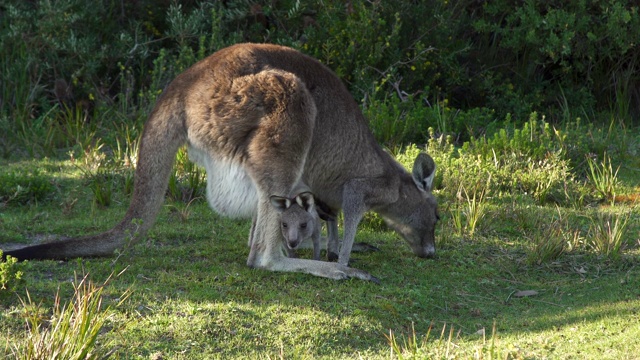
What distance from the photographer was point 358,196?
657cm

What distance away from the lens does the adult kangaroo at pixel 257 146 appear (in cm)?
606

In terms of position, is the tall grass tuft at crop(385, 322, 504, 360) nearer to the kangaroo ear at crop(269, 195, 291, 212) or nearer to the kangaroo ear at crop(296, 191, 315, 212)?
the kangaroo ear at crop(269, 195, 291, 212)

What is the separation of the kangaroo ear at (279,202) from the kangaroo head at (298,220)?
0.08 m

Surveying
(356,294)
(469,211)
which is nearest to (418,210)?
(469,211)

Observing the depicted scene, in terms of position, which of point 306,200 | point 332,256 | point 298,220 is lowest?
point 332,256

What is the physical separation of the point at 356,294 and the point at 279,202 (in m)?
0.83

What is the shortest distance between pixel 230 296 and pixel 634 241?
362 cm

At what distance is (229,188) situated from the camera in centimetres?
619

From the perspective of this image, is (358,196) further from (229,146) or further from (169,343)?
(169,343)

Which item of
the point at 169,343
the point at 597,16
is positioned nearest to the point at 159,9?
the point at 597,16

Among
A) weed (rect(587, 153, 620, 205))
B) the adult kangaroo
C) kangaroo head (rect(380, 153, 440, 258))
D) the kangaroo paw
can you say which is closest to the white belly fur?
the adult kangaroo

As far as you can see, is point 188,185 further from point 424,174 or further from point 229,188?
point 424,174

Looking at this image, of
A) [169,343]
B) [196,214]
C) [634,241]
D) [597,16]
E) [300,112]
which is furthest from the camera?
[597,16]

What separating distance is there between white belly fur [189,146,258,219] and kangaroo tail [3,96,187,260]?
207 mm
